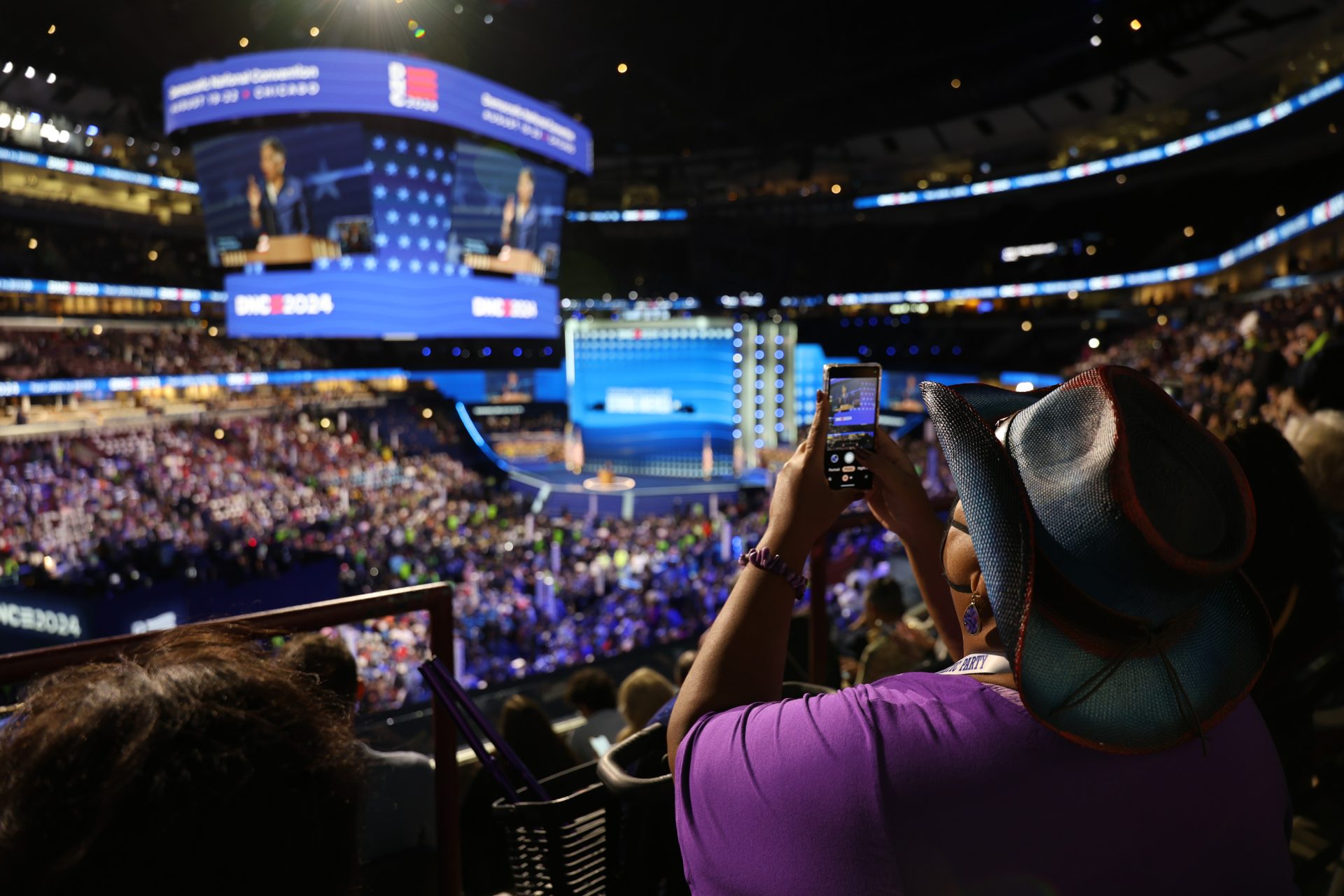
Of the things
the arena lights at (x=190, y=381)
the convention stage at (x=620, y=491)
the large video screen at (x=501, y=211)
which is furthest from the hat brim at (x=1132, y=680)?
the arena lights at (x=190, y=381)

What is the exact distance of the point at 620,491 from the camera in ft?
89.4

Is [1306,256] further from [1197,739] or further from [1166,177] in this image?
[1197,739]

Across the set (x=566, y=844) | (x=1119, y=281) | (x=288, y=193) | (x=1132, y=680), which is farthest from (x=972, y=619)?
(x=1119, y=281)

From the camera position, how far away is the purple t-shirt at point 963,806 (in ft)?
2.87

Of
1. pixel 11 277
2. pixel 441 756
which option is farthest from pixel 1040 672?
pixel 11 277

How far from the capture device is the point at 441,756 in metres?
1.93

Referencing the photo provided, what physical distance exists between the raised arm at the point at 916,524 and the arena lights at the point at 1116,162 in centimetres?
2246

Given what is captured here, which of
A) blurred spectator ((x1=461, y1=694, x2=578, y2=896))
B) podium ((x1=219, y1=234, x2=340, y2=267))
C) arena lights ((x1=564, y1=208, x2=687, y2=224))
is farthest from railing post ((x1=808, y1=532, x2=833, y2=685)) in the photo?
arena lights ((x1=564, y1=208, x2=687, y2=224))

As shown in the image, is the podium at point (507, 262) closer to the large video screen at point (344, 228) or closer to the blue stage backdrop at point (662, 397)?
the large video screen at point (344, 228)

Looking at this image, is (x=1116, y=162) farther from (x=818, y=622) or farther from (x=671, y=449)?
(x=818, y=622)

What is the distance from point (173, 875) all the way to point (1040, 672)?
887 millimetres

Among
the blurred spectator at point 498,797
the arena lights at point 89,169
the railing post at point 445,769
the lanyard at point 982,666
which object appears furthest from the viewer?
the arena lights at point 89,169

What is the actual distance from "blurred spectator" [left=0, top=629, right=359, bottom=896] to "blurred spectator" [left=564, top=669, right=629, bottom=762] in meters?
2.79

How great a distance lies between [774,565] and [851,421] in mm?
343
